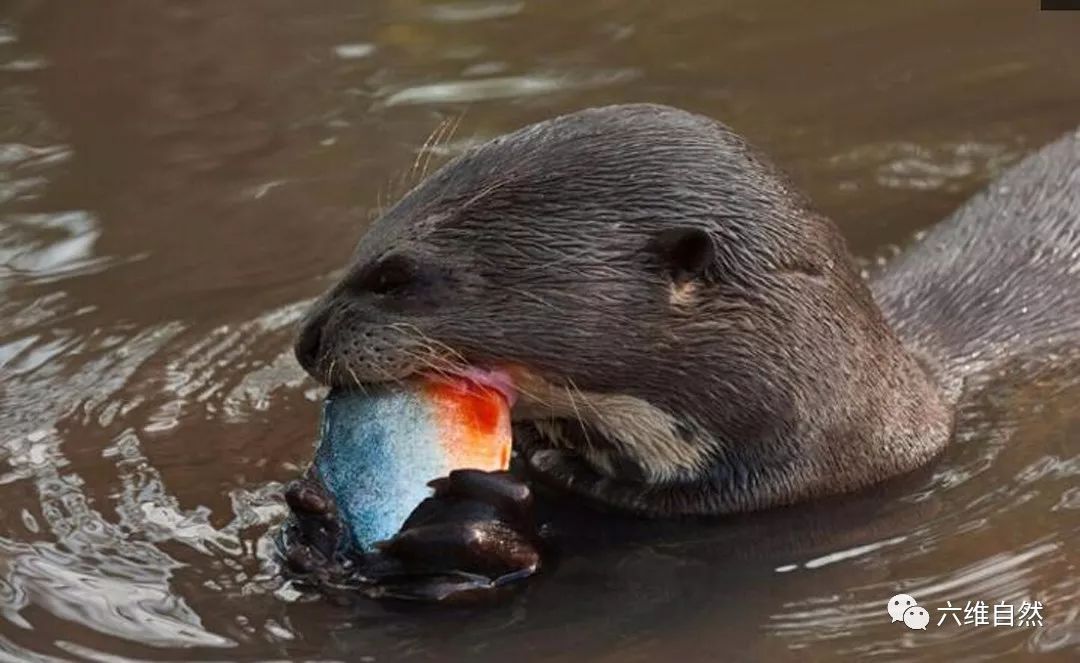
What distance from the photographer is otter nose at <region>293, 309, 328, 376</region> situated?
12.0ft

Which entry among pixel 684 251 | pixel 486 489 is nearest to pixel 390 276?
pixel 486 489

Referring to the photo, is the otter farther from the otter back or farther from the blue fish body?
the otter back

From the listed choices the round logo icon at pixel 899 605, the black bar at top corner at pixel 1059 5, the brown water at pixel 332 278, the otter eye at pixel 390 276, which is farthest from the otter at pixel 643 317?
the black bar at top corner at pixel 1059 5

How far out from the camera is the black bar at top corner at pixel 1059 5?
6.98 metres

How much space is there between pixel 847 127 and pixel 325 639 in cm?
309

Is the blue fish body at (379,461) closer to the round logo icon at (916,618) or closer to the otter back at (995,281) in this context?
the round logo icon at (916,618)

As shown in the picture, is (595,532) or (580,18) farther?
(580,18)

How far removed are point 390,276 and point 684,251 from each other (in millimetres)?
509

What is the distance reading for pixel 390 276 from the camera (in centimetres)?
362

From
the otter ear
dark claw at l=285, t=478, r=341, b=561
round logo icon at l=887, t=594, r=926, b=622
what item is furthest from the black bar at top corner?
dark claw at l=285, t=478, r=341, b=561

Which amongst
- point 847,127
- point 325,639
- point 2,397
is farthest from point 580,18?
point 325,639

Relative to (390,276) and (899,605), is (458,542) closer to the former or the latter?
(390,276)

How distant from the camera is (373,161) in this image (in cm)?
604

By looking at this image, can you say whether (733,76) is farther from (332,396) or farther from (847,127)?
(332,396)
